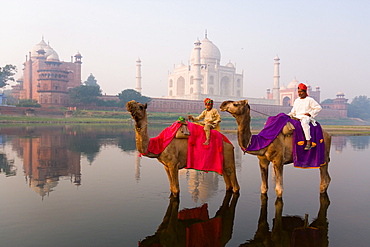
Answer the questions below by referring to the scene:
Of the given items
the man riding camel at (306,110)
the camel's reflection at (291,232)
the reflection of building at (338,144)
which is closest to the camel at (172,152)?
the camel's reflection at (291,232)

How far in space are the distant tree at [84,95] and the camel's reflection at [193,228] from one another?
4169cm

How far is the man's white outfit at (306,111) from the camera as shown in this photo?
4711mm

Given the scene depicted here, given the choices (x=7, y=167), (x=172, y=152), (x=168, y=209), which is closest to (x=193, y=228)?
(x=168, y=209)

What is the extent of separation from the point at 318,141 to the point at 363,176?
9.68 feet

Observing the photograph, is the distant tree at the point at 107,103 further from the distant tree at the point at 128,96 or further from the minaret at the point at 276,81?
the minaret at the point at 276,81

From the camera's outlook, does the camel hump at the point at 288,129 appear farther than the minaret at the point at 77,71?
No

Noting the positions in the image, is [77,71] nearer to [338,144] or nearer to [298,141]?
[338,144]

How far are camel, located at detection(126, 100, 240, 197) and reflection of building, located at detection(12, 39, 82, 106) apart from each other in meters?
42.6

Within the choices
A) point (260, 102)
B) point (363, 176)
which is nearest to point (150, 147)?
point (363, 176)

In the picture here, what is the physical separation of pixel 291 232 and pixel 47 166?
6112mm

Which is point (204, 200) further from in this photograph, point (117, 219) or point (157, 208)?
point (117, 219)

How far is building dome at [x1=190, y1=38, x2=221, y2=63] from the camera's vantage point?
64.8 m

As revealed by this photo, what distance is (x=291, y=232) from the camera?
3.61m

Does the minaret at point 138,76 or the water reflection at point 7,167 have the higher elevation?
the minaret at point 138,76
